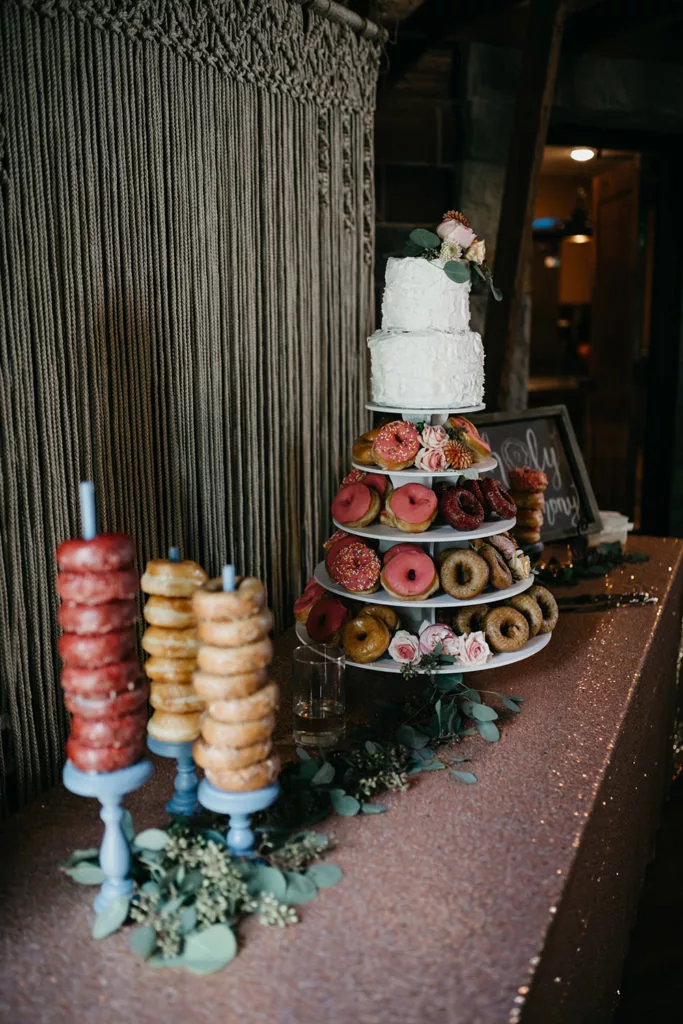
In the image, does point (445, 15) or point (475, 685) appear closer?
point (475, 685)

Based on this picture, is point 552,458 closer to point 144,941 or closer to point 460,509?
point 460,509

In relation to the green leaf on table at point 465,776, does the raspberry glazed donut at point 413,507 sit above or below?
above

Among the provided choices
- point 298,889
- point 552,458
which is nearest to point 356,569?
point 298,889

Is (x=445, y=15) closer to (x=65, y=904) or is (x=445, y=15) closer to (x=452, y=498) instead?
(x=452, y=498)

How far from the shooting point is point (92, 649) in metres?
0.98

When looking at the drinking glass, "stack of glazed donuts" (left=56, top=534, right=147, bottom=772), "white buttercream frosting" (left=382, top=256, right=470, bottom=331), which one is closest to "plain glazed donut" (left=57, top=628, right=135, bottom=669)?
"stack of glazed donuts" (left=56, top=534, right=147, bottom=772)

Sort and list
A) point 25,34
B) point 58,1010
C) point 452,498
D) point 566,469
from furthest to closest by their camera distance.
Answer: point 566,469 < point 452,498 < point 25,34 < point 58,1010

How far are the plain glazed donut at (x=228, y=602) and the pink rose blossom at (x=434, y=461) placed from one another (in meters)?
0.68

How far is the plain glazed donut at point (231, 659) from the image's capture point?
39.6 inches

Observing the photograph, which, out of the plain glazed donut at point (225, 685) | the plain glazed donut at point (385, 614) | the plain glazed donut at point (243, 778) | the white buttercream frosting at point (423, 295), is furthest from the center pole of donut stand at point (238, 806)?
the white buttercream frosting at point (423, 295)

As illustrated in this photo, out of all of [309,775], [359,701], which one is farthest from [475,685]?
[309,775]

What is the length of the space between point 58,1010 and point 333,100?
1.75 meters

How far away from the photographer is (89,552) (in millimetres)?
972

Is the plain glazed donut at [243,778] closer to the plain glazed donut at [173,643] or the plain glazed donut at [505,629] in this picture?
the plain glazed donut at [173,643]
